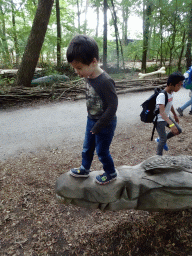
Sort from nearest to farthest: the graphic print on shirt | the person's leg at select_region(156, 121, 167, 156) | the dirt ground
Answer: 1. the graphic print on shirt
2. the dirt ground
3. the person's leg at select_region(156, 121, 167, 156)

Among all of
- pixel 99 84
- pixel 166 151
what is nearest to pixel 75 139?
pixel 166 151

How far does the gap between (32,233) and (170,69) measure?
13.8m

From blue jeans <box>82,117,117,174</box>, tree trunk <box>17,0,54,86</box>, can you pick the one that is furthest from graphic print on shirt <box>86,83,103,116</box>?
tree trunk <box>17,0,54,86</box>

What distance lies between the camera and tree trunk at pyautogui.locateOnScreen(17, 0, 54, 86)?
749 centimetres

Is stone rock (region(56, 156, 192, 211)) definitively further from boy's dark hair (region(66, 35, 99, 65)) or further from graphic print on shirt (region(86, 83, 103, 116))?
boy's dark hair (region(66, 35, 99, 65))

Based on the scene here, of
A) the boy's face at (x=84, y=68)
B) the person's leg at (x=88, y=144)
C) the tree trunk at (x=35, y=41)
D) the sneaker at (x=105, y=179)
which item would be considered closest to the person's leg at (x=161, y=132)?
the sneaker at (x=105, y=179)

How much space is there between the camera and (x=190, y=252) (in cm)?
216

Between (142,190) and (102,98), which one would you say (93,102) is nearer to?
(102,98)

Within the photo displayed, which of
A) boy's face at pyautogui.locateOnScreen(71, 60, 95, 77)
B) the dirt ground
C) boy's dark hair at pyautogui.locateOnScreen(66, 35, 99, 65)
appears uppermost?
boy's dark hair at pyautogui.locateOnScreen(66, 35, 99, 65)

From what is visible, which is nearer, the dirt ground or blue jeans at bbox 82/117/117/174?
blue jeans at bbox 82/117/117/174

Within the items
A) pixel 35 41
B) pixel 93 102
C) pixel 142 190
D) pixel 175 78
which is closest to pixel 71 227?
pixel 142 190

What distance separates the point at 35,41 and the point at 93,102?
708 cm

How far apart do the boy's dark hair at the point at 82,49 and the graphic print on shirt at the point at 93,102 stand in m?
0.33

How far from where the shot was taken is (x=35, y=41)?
307 inches
